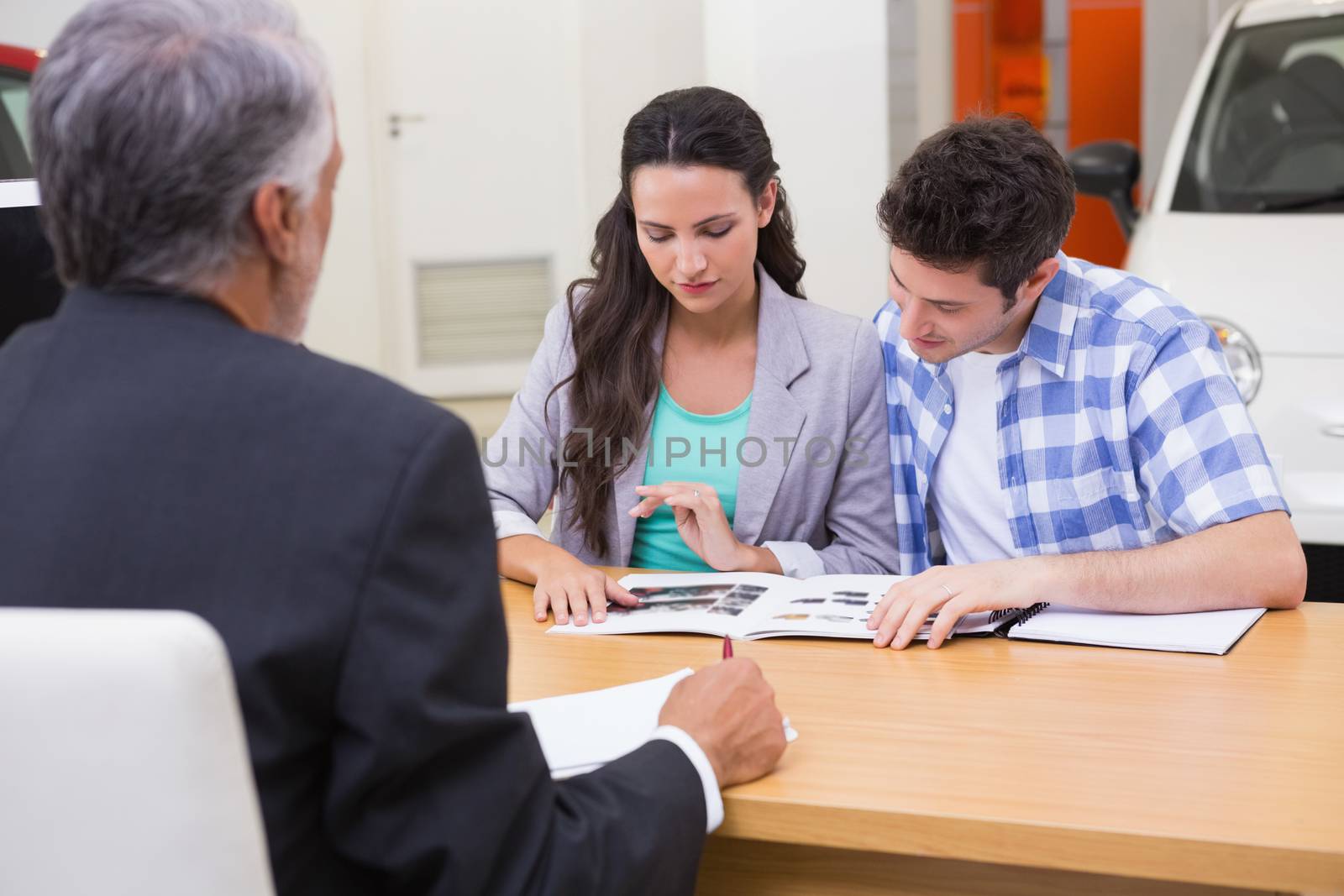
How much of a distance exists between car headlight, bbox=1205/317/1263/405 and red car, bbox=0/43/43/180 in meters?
2.43

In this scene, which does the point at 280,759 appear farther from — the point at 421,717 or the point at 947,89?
the point at 947,89

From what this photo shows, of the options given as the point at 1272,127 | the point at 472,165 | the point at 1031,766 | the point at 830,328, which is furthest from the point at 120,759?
the point at 472,165

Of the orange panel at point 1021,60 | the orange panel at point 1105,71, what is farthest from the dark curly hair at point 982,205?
the orange panel at point 1021,60

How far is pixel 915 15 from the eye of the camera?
470 centimetres

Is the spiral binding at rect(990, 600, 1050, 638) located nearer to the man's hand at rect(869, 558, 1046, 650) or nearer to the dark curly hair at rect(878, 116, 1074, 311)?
the man's hand at rect(869, 558, 1046, 650)

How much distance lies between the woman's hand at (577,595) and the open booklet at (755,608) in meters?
0.02

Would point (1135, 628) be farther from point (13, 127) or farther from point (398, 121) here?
point (398, 121)

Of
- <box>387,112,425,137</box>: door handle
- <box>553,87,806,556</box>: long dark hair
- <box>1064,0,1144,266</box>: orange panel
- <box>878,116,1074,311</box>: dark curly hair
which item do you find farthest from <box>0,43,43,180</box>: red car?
<box>1064,0,1144,266</box>: orange panel

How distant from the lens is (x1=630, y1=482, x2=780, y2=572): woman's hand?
1.89 meters

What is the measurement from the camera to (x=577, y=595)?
1.74 m

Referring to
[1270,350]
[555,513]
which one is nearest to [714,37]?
[1270,350]

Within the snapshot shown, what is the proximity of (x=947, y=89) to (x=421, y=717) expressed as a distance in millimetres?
5235

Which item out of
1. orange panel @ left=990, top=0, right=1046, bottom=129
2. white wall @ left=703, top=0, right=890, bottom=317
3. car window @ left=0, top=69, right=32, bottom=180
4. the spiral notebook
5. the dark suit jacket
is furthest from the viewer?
orange panel @ left=990, top=0, right=1046, bottom=129

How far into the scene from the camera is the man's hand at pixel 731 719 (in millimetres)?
1177
